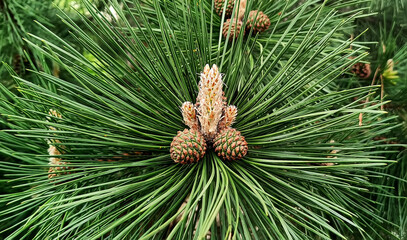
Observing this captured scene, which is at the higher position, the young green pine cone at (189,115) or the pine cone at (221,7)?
the pine cone at (221,7)

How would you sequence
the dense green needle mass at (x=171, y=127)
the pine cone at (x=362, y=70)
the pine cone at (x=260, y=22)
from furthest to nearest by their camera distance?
the pine cone at (x=362, y=70) → the pine cone at (x=260, y=22) → the dense green needle mass at (x=171, y=127)

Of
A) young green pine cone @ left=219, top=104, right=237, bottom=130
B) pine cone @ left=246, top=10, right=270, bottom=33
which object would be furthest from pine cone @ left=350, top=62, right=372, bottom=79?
young green pine cone @ left=219, top=104, right=237, bottom=130

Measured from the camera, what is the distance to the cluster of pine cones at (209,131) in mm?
530

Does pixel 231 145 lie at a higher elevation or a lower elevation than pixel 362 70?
lower

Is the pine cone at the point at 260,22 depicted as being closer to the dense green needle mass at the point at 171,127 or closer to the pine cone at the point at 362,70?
the dense green needle mass at the point at 171,127

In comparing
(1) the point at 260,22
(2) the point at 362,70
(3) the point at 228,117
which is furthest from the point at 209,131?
(2) the point at 362,70

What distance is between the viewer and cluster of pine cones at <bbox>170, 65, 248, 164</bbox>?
53cm

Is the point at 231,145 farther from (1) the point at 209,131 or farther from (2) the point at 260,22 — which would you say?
(2) the point at 260,22

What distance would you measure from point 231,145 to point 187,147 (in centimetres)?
7

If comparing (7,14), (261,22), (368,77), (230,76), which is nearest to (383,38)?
(368,77)

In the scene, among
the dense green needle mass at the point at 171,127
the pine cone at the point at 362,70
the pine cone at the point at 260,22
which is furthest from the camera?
the pine cone at the point at 362,70

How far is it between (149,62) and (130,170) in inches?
7.5

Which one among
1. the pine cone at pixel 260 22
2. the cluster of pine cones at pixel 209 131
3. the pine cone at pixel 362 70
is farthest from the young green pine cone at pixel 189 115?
the pine cone at pixel 362 70

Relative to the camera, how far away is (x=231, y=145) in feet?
1.78
